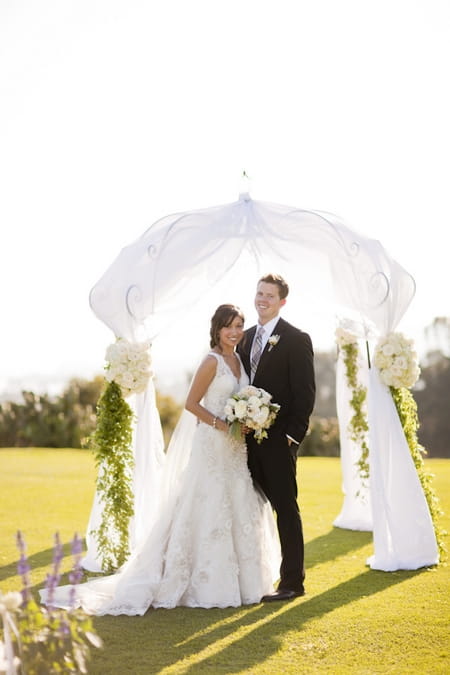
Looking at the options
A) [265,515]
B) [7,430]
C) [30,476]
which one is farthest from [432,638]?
[7,430]

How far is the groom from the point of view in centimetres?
574

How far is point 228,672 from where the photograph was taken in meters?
4.10

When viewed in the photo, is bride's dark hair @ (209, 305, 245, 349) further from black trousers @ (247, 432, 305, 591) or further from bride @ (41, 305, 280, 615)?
black trousers @ (247, 432, 305, 591)

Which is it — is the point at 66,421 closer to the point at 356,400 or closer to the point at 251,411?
the point at 356,400

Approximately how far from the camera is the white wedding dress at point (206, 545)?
5406mm

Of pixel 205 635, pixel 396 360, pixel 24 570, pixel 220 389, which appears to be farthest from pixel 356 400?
pixel 24 570

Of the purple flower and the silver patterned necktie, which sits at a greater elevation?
the silver patterned necktie

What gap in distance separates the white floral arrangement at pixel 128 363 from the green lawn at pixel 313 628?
5.87ft

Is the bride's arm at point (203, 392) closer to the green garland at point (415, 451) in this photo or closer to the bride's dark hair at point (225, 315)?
the bride's dark hair at point (225, 315)

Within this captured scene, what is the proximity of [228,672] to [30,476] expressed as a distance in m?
8.93

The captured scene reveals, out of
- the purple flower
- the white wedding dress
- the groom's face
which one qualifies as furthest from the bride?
the purple flower

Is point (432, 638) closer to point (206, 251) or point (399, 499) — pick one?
point (399, 499)

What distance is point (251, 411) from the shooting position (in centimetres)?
534

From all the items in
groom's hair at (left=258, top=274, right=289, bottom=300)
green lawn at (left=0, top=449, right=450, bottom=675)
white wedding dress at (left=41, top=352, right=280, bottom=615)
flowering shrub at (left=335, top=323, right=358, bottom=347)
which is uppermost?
groom's hair at (left=258, top=274, right=289, bottom=300)
